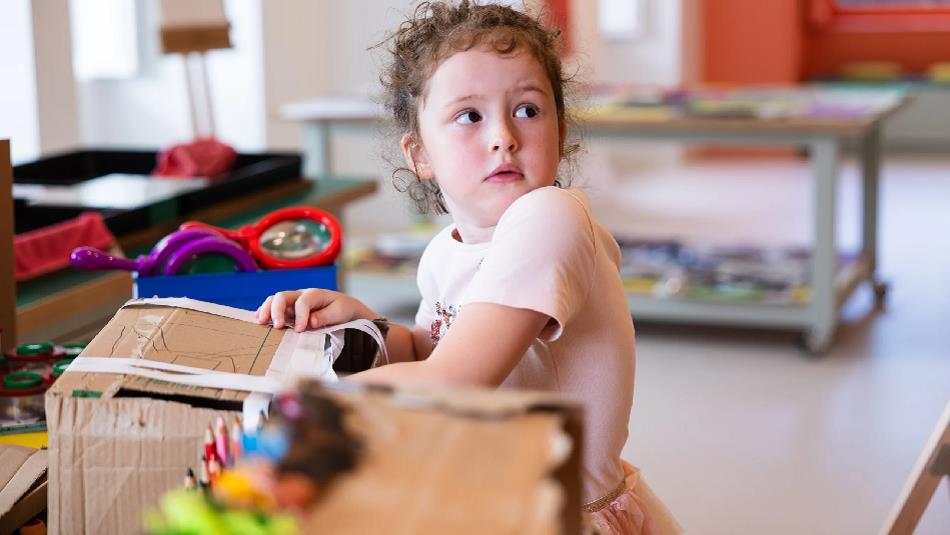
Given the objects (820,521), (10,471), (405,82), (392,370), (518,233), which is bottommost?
(820,521)

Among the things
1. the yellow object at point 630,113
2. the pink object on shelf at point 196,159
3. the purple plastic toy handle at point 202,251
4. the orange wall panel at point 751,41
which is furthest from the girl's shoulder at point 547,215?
the orange wall panel at point 751,41

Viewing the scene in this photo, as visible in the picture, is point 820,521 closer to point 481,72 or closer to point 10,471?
point 481,72

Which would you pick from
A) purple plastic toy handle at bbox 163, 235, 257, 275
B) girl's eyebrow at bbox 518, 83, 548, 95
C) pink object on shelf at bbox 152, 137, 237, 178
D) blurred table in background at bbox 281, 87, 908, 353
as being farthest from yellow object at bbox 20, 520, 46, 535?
blurred table in background at bbox 281, 87, 908, 353

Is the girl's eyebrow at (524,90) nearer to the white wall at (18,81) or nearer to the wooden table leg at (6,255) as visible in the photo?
the wooden table leg at (6,255)

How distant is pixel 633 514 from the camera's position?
3.99ft

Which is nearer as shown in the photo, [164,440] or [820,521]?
[164,440]

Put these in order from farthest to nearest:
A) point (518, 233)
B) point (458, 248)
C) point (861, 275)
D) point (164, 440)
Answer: point (861, 275), point (458, 248), point (518, 233), point (164, 440)

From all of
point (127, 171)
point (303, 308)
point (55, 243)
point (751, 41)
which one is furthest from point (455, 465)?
point (751, 41)

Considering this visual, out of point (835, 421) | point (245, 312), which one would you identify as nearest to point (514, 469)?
point (245, 312)

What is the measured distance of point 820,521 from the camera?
237 cm

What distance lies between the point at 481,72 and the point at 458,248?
19 centimetres

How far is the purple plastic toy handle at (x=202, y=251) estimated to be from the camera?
54.8 inches

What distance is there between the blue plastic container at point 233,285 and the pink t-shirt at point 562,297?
5.3 inches

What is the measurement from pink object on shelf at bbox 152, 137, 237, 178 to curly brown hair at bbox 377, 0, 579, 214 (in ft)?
3.82
